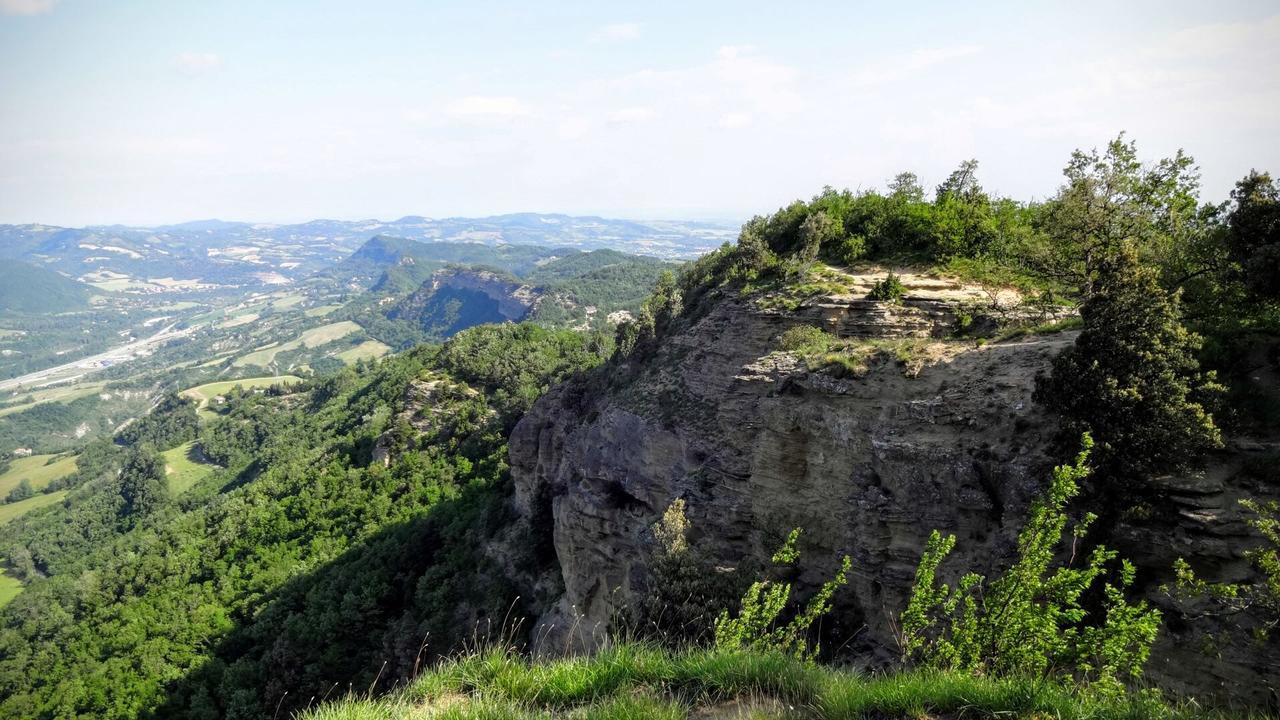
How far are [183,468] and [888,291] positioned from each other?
429 feet

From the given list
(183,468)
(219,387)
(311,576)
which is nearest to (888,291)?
(311,576)

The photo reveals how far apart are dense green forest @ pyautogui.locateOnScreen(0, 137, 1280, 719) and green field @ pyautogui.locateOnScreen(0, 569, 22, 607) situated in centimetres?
197

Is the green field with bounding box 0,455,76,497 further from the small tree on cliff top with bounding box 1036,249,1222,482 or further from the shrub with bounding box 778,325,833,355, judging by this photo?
the small tree on cliff top with bounding box 1036,249,1222,482

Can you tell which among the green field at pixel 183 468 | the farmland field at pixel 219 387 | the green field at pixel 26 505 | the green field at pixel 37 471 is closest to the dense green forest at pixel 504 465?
the green field at pixel 183 468

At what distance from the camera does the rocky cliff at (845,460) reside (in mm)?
13227

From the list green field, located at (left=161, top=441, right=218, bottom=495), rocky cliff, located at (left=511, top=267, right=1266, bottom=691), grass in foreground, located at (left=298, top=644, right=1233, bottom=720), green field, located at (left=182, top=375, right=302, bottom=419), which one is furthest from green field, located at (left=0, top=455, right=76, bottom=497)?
grass in foreground, located at (left=298, top=644, right=1233, bottom=720)

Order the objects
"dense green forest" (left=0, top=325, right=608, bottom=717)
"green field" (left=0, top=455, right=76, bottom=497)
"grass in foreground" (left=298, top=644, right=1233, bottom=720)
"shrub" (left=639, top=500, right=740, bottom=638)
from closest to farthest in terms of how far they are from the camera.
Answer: "grass in foreground" (left=298, top=644, right=1233, bottom=720) → "shrub" (left=639, top=500, right=740, bottom=638) → "dense green forest" (left=0, top=325, right=608, bottom=717) → "green field" (left=0, top=455, right=76, bottom=497)

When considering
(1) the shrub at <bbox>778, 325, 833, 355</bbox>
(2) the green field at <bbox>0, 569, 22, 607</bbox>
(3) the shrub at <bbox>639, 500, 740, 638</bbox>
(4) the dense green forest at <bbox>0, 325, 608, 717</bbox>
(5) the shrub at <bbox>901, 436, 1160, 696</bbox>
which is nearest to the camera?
(5) the shrub at <bbox>901, 436, 1160, 696</bbox>

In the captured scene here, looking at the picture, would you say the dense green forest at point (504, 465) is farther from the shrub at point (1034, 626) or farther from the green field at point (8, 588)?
the green field at point (8, 588)

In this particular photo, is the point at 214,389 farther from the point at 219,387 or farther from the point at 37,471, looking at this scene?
the point at 37,471

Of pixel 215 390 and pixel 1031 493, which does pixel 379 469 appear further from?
pixel 215 390

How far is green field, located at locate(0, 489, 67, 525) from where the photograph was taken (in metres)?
113

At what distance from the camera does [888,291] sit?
18750 millimetres

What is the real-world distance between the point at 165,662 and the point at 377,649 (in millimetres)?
18185
